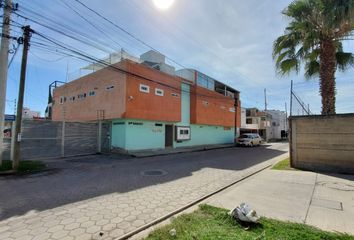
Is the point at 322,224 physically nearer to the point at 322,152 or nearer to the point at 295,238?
the point at 295,238

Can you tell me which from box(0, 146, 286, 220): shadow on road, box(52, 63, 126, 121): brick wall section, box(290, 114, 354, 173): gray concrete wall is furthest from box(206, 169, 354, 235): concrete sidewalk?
box(52, 63, 126, 121): brick wall section

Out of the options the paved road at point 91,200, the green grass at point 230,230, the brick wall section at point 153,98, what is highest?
the brick wall section at point 153,98

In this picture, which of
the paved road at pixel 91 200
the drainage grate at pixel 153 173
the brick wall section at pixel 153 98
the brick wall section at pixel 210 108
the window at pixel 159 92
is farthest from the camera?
the brick wall section at pixel 210 108

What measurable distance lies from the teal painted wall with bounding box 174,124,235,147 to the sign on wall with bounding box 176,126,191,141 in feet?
1.44

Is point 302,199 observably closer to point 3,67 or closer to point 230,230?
point 230,230

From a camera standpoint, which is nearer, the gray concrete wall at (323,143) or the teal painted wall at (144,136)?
the gray concrete wall at (323,143)

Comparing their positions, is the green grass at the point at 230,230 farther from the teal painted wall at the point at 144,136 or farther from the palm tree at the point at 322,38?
the teal painted wall at the point at 144,136

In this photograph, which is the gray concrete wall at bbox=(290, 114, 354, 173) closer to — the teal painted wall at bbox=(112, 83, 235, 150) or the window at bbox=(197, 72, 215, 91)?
the teal painted wall at bbox=(112, 83, 235, 150)

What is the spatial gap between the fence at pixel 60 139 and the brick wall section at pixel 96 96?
1692 millimetres

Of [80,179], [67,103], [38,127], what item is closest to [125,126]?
[38,127]

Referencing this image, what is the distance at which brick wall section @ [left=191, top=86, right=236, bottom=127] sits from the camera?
23734 millimetres

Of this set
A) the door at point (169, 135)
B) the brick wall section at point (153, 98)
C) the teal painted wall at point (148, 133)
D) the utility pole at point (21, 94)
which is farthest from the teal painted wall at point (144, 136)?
the utility pole at point (21, 94)

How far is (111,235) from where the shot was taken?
395cm

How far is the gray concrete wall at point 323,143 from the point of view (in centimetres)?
997
